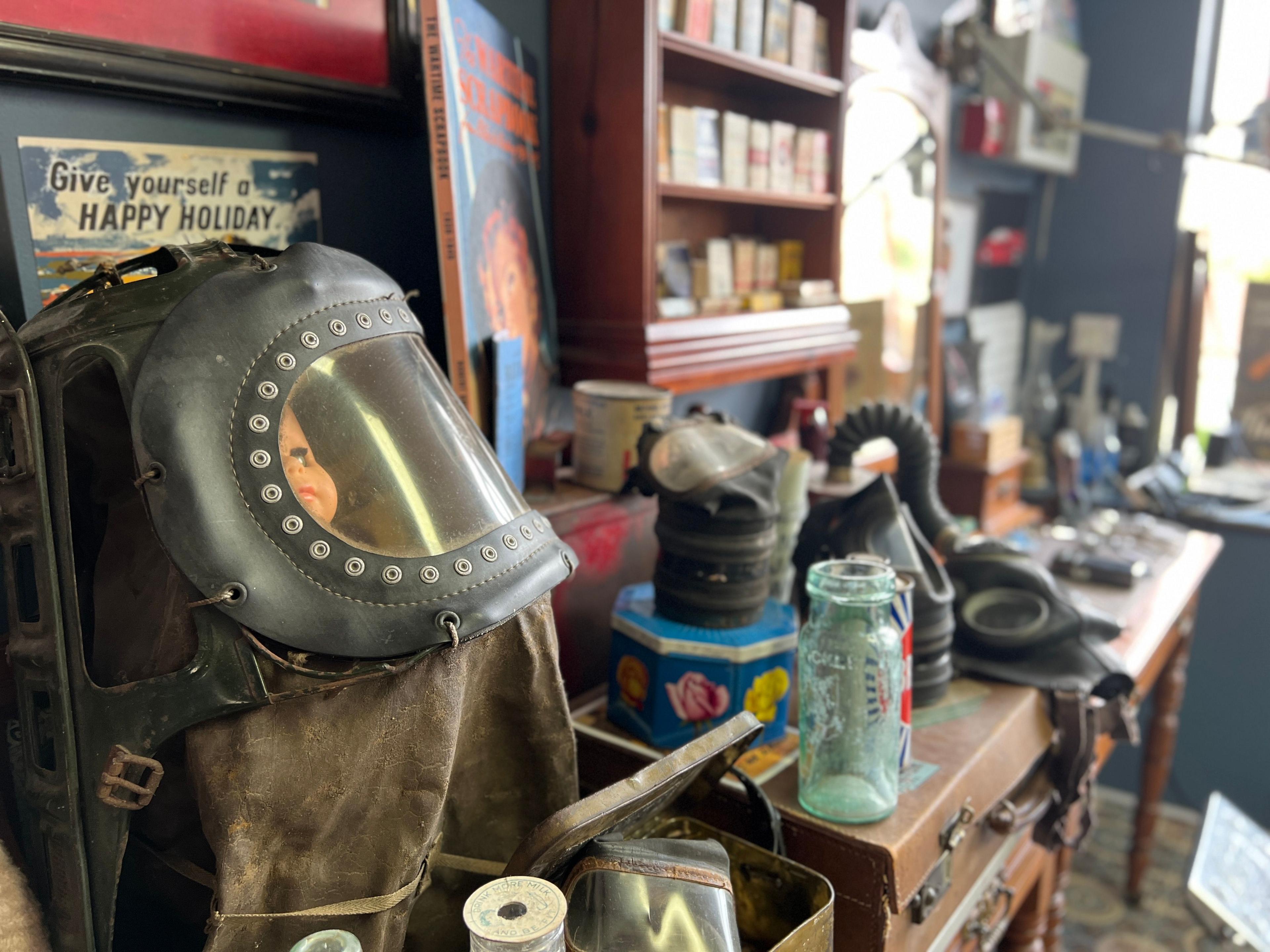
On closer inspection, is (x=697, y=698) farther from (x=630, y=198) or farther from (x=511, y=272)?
(x=630, y=198)

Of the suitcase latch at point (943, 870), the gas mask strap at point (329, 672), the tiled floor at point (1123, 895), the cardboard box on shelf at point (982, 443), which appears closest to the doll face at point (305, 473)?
the gas mask strap at point (329, 672)

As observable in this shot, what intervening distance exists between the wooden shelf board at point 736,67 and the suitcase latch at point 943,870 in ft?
4.28

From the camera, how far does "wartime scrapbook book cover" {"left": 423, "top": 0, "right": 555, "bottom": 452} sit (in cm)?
→ 124

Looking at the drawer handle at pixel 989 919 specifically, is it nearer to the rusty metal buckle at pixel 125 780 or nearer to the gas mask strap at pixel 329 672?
the gas mask strap at pixel 329 672

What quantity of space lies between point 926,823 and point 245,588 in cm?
87

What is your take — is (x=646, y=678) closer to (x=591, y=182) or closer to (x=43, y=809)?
(x=43, y=809)

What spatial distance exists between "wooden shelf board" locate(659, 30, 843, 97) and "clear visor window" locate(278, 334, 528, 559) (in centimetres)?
103

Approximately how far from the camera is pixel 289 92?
3.92 feet

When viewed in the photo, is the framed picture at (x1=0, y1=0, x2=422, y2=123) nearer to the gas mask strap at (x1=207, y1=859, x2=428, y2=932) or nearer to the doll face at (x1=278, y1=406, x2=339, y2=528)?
the doll face at (x1=278, y1=406, x2=339, y2=528)

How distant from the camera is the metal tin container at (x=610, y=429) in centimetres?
150

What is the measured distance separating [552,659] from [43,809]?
452 mm

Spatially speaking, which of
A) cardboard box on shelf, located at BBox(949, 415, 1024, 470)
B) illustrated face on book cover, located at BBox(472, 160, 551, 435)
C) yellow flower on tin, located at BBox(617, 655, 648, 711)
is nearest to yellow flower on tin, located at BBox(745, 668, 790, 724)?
yellow flower on tin, located at BBox(617, 655, 648, 711)

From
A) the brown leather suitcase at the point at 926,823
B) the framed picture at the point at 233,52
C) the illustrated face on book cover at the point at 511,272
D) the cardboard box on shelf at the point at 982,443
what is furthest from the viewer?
the cardboard box on shelf at the point at 982,443

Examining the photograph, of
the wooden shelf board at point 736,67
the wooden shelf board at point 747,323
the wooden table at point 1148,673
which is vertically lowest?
the wooden table at point 1148,673
